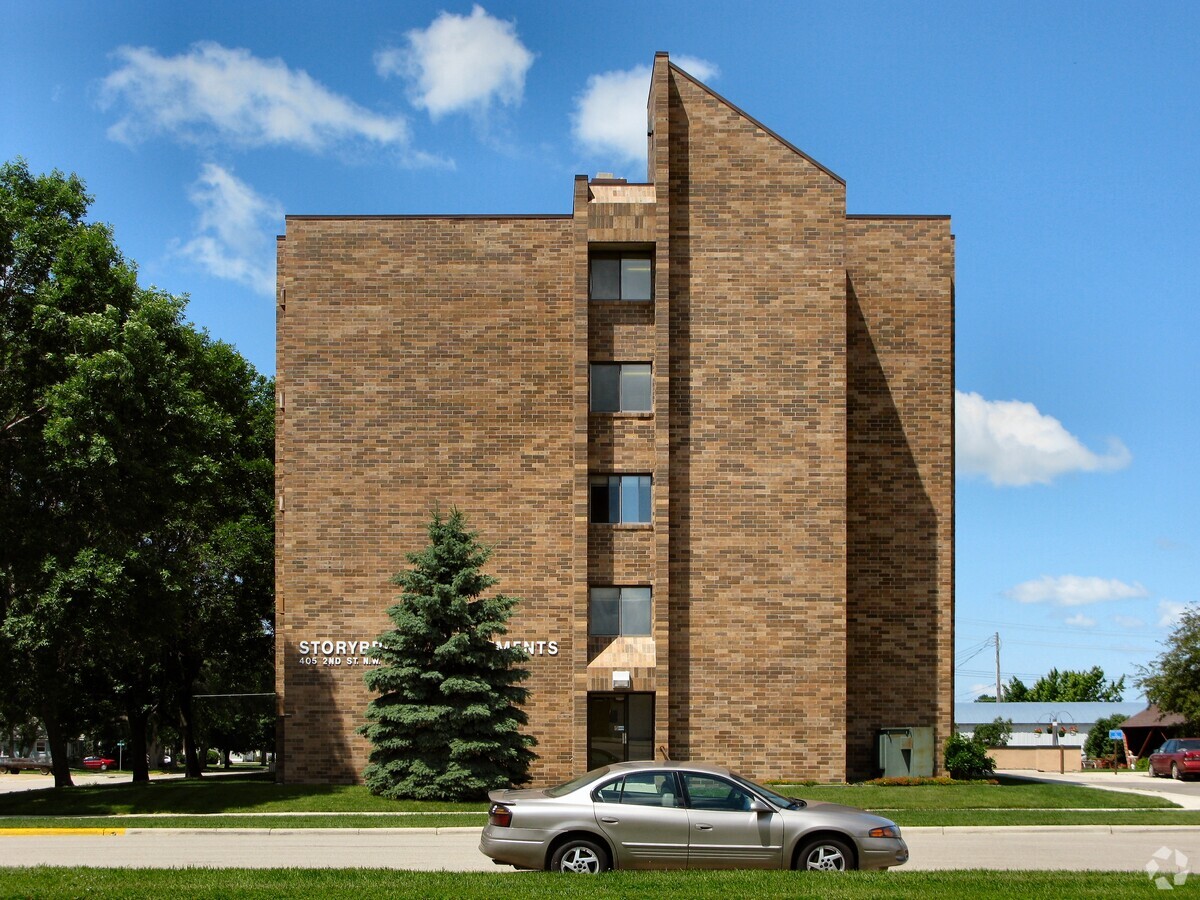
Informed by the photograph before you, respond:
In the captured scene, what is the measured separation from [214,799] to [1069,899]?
2038 cm

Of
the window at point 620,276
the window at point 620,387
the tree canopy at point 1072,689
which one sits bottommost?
the tree canopy at point 1072,689

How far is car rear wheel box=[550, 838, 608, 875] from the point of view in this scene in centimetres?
1432

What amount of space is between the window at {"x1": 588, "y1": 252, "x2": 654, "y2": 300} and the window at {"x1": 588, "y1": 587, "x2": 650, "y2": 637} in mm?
7368

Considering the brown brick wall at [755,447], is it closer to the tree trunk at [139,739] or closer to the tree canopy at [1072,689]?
the tree trunk at [139,739]

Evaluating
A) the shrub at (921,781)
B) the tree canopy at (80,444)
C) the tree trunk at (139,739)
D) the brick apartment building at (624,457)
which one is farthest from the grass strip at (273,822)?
the tree trunk at (139,739)

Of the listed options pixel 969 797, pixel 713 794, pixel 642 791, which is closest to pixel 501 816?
pixel 642 791

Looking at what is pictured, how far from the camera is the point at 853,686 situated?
32.4 m

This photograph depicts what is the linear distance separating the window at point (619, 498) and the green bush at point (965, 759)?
9.52 m

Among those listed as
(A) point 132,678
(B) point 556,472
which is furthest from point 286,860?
(A) point 132,678

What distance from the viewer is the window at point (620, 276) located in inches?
1264

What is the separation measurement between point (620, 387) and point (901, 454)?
764 centimetres

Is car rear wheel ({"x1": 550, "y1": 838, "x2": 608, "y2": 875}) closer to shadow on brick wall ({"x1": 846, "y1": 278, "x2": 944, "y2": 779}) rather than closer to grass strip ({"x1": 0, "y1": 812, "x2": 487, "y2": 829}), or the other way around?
grass strip ({"x1": 0, "y1": 812, "x2": 487, "y2": 829})

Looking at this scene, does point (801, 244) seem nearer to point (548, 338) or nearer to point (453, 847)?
point (548, 338)

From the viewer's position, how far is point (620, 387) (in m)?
31.8
